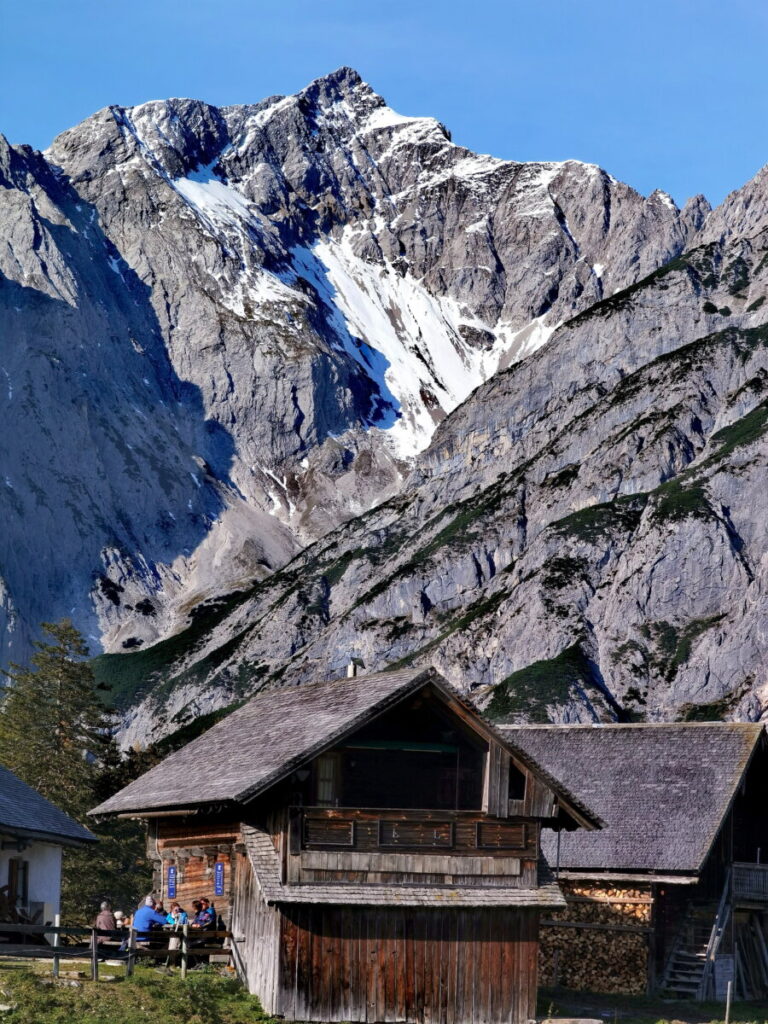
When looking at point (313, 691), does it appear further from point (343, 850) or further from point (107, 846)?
point (107, 846)

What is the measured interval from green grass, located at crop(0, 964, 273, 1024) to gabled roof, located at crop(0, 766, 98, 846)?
8448 mm

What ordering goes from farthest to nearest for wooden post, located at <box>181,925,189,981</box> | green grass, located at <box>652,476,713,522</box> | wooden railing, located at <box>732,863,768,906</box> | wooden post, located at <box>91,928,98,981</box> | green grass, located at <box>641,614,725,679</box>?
green grass, located at <box>652,476,713,522</box>
green grass, located at <box>641,614,725,679</box>
wooden railing, located at <box>732,863,768,906</box>
wooden post, located at <box>181,925,189,981</box>
wooden post, located at <box>91,928,98,981</box>

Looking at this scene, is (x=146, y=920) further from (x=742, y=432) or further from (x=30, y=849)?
(x=742, y=432)

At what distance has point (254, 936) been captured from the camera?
32.6 meters

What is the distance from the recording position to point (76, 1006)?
27.5m

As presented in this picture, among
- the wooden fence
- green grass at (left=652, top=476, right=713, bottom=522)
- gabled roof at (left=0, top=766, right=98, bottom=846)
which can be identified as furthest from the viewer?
green grass at (left=652, top=476, right=713, bottom=522)

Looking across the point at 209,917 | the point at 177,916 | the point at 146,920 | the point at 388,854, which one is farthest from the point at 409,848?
the point at 146,920

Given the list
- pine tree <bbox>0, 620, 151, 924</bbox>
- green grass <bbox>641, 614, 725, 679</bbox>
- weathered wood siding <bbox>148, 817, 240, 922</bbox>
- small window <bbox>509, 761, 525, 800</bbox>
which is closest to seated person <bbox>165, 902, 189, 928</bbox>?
weathered wood siding <bbox>148, 817, 240, 922</bbox>

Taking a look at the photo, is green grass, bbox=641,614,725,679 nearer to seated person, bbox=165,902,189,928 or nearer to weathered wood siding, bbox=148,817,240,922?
weathered wood siding, bbox=148,817,240,922

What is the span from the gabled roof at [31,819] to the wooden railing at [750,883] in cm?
1893

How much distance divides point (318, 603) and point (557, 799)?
161051mm

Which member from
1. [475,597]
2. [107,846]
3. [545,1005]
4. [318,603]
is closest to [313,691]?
[545,1005]

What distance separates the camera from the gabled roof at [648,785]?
4106 cm

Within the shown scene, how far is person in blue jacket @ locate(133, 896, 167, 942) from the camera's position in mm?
33750
